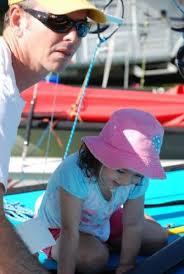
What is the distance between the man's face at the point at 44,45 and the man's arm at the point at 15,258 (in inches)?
22.0

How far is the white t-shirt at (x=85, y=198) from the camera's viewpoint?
2117mm

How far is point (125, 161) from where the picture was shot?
2.02 meters

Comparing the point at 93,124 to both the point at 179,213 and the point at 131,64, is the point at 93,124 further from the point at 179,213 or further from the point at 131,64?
the point at 131,64

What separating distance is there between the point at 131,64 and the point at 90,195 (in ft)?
28.4

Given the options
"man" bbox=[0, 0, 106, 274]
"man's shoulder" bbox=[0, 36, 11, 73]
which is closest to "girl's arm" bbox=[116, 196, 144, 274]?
"man" bbox=[0, 0, 106, 274]

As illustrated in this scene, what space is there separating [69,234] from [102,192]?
0.19 m

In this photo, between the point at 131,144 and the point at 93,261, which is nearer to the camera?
the point at 131,144

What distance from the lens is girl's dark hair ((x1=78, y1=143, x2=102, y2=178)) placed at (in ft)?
6.96

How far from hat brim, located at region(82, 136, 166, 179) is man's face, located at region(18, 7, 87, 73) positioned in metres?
0.33

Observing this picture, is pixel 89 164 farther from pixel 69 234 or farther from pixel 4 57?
pixel 4 57

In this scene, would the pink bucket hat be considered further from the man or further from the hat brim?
the man

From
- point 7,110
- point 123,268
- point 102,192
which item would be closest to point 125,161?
point 102,192

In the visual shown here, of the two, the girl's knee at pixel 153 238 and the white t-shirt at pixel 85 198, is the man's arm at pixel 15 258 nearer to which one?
the white t-shirt at pixel 85 198

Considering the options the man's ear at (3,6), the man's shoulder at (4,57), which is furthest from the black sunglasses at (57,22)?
the man's ear at (3,6)
